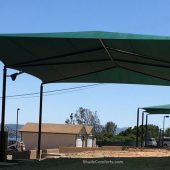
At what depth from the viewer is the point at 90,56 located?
2355 centimetres

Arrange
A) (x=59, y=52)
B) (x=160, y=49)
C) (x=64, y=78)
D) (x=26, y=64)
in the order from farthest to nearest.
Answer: (x=64, y=78) → (x=26, y=64) → (x=59, y=52) → (x=160, y=49)

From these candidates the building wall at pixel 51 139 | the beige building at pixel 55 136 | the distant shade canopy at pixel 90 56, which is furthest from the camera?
the building wall at pixel 51 139

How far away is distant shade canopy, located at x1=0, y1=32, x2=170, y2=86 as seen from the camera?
62.4ft

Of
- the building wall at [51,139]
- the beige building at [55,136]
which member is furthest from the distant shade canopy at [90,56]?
the building wall at [51,139]

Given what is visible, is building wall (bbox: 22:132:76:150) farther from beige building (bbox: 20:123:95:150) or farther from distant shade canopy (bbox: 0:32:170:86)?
distant shade canopy (bbox: 0:32:170:86)

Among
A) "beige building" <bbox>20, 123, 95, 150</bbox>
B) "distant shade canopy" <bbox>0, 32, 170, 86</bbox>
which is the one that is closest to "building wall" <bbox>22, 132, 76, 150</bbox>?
"beige building" <bbox>20, 123, 95, 150</bbox>

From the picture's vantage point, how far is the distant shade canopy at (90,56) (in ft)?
62.4

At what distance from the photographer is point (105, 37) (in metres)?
18.4

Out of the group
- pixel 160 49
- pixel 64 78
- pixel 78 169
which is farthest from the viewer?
pixel 64 78

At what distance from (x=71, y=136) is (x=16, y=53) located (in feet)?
214

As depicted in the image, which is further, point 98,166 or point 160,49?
point 160,49

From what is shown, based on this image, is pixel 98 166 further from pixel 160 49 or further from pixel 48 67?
pixel 48 67

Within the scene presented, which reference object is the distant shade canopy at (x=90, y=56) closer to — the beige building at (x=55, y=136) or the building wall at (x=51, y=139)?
the beige building at (x=55, y=136)

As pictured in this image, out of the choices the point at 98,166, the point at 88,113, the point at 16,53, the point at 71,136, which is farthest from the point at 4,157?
the point at 88,113
